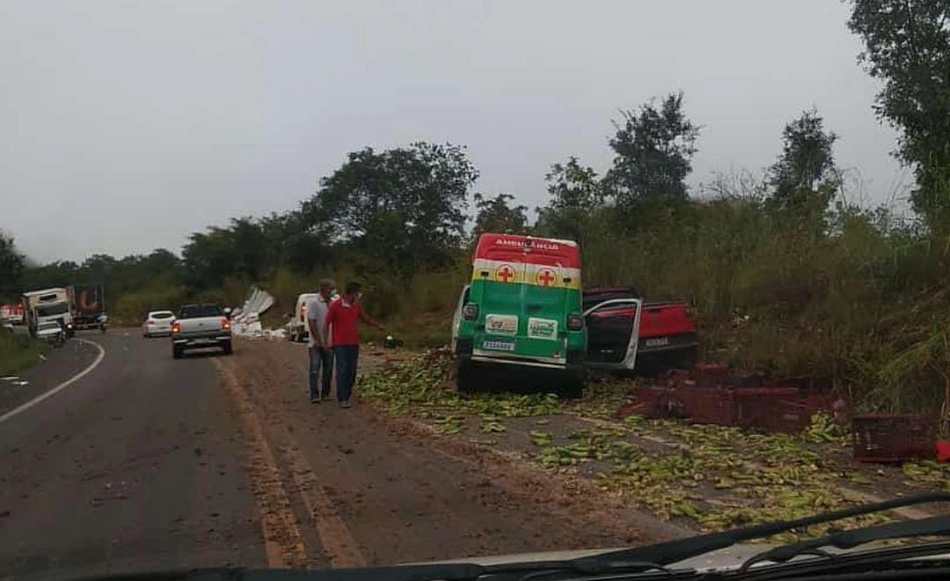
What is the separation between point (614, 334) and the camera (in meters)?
16.7

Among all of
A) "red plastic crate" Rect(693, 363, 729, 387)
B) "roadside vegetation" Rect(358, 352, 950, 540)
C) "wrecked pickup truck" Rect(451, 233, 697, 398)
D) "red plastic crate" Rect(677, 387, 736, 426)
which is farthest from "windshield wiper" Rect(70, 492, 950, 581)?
"wrecked pickup truck" Rect(451, 233, 697, 398)

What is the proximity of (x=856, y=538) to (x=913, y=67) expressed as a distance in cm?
1717

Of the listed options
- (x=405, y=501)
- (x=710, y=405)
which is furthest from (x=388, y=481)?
(x=710, y=405)

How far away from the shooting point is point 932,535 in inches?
143

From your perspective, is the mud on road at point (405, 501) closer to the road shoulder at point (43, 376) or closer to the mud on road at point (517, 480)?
the mud on road at point (517, 480)

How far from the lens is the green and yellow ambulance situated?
15453 millimetres

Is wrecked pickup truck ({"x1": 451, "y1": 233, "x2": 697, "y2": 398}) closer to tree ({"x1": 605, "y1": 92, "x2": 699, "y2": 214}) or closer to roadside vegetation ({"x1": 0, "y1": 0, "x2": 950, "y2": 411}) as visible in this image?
roadside vegetation ({"x1": 0, "y1": 0, "x2": 950, "y2": 411})

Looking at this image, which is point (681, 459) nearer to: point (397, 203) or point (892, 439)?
point (892, 439)

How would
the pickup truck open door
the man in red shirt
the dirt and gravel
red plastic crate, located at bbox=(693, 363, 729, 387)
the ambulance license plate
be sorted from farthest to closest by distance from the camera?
1. the pickup truck open door
2. the ambulance license plate
3. the man in red shirt
4. red plastic crate, located at bbox=(693, 363, 729, 387)
5. the dirt and gravel

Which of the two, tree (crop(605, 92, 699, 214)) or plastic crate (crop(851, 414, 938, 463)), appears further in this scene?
tree (crop(605, 92, 699, 214))

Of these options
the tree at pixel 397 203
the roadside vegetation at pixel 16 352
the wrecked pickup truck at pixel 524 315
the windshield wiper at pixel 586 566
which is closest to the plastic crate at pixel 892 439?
the windshield wiper at pixel 586 566

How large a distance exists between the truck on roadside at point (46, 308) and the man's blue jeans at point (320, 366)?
4337cm

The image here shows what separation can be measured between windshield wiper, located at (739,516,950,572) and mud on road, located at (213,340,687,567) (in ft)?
9.95

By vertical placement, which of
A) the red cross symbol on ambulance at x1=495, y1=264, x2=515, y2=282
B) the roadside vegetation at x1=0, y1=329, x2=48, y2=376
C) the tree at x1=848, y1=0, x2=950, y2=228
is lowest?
the roadside vegetation at x1=0, y1=329, x2=48, y2=376
